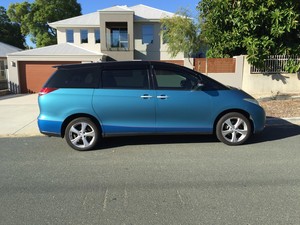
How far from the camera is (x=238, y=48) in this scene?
1363 cm

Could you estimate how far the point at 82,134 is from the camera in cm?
541

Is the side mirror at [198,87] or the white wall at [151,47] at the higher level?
the white wall at [151,47]

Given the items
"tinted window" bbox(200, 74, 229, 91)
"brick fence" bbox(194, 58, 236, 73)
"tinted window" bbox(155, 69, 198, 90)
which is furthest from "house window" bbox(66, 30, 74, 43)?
"tinted window" bbox(200, 74, 229, 91)

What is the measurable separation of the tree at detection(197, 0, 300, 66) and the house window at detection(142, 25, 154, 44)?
36.9ft

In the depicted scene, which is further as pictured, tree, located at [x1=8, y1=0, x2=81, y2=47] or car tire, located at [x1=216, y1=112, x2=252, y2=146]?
tree, located at [x1=8, y1=0, x2=81, y2=47]

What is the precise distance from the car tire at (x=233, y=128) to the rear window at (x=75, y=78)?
8.78ft

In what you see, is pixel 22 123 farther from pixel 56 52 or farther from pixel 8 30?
pixel 8 30

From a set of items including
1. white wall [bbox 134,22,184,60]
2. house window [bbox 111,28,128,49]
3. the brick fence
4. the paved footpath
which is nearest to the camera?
the paved footpath

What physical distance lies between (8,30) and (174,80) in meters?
48.6

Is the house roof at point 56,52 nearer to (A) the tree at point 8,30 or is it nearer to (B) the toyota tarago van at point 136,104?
(B) the toyota tarago van at point 136,104

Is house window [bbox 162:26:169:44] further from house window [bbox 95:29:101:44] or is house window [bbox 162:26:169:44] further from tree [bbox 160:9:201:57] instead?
house window [bbox 95:29:101:44]

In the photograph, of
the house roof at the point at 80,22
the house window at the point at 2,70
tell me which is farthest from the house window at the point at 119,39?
the house window at the point at 2,70

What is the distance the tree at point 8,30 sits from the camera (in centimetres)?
4491

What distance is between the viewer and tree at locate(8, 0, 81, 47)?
124 feet
